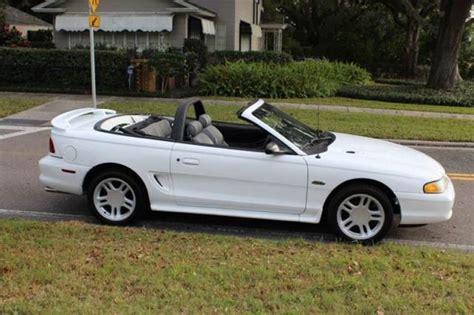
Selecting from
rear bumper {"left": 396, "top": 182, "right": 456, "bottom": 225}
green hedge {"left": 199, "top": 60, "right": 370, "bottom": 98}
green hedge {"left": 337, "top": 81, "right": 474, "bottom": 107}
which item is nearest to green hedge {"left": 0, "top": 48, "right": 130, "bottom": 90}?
green hedge {"left": 199, "top": 60, "right": 370, "bottom": 98}

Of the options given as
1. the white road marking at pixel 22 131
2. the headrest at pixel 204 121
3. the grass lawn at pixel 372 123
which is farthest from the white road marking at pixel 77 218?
the grass lawn at pixel 372 123

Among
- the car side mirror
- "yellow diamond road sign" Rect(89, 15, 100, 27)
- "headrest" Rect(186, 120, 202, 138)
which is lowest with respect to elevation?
the car side mirror

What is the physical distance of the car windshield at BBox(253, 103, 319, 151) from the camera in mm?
5812

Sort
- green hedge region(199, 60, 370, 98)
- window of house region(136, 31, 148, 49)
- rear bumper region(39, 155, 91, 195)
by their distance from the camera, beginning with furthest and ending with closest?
1. window of house region(136, 31, 148, 49)
2. green hedge region(199, 60, 370, 98)
3. rear bumper region(39, 155, 91, 195)

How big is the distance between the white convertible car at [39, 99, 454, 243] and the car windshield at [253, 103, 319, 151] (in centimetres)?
2

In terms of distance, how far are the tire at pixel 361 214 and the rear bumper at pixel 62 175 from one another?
2.56 meters

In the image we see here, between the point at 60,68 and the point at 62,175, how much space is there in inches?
557

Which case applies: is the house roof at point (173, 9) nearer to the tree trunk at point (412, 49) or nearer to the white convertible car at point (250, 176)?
the tree trunk at point (412, 49)

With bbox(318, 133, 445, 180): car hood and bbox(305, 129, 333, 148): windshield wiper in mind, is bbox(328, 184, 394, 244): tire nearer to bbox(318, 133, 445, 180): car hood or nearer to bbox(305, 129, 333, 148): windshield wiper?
bbox(318, 133, 445, 180): car hood

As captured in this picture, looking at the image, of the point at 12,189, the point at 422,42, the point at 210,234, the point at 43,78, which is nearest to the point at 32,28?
the point at 43,78

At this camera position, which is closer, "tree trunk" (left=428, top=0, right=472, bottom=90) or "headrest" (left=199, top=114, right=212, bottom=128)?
"headrest" (left=199, top=114, right=212, bottom=128)

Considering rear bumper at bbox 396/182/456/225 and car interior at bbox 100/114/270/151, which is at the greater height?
car interior at bbox 100/114/270/151

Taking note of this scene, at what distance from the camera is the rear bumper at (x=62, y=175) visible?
5887mm

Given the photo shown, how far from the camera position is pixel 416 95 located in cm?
1880
